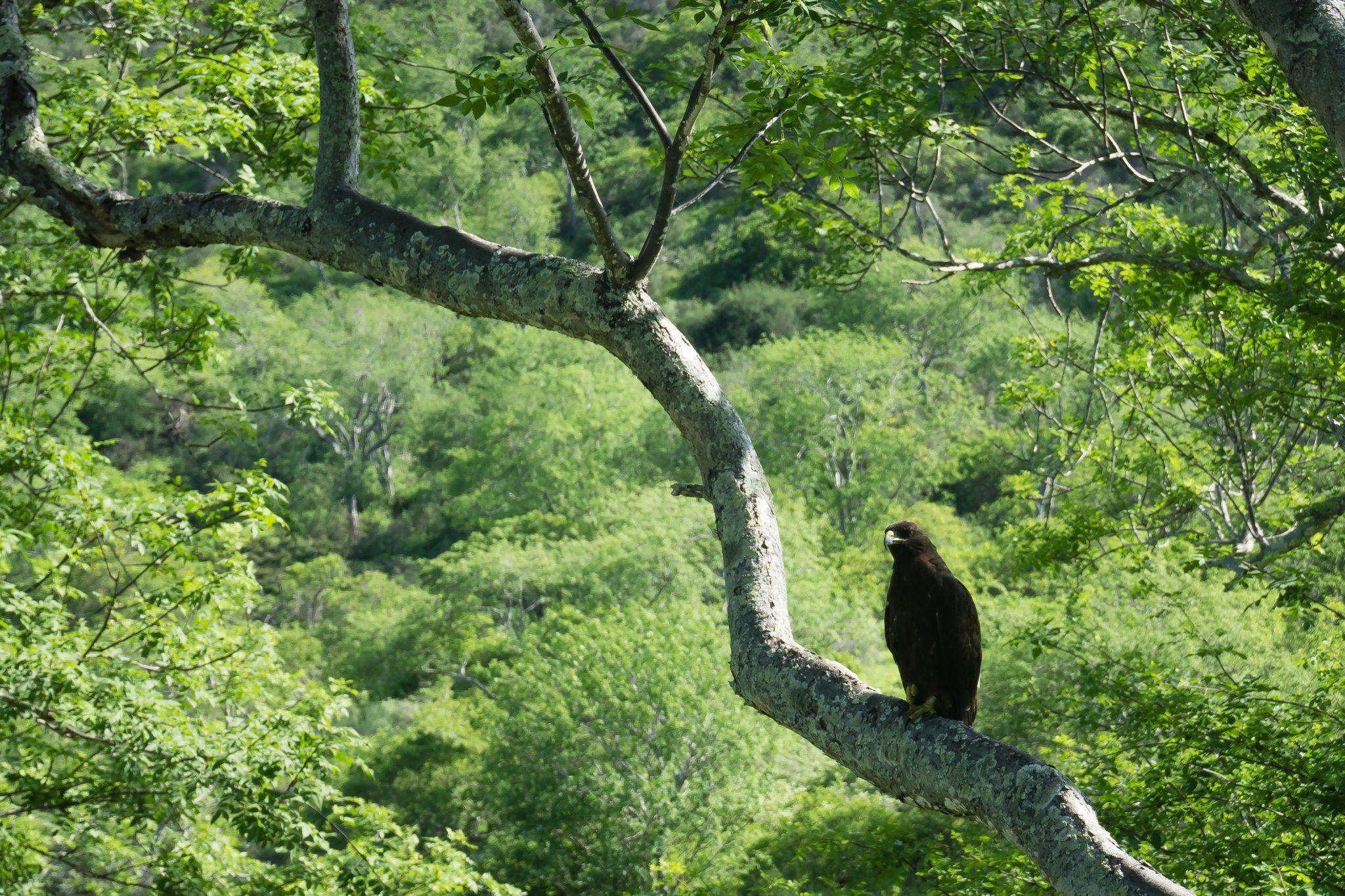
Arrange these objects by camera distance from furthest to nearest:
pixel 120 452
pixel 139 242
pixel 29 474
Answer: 1. pixel 120 452
2. pixel 29 474
3. pixel 139 242

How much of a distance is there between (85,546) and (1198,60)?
812 cm

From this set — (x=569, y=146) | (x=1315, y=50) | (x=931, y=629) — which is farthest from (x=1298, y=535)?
(x=569, y=146)

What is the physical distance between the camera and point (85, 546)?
26.0ft

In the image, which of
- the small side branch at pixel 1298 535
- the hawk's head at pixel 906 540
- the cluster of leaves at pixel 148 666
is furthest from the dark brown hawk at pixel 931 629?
the small side branch at pixel 1298 535

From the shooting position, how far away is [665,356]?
2.69 m

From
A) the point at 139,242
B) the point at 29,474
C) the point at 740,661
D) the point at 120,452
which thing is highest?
the point at 139,242

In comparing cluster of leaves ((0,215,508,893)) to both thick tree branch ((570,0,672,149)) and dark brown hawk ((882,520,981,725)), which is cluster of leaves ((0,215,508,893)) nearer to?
thick tree branch ((570,0,672,149))

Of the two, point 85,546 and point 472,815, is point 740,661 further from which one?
point 472,815

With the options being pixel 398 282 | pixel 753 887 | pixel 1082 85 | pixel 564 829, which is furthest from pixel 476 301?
pixel 564 829

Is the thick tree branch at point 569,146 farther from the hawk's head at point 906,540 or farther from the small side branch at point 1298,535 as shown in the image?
the small side branch at point 1298,535

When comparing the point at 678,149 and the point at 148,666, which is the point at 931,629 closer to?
the point at 678,149

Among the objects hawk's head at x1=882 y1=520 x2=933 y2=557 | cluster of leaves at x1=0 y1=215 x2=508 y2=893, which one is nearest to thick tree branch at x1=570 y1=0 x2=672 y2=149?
hawk's head at x1=882 y1=520 x2=933 y2=557

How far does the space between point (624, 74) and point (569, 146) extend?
22 centimetres

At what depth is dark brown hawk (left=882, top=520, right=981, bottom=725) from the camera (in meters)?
3.06
